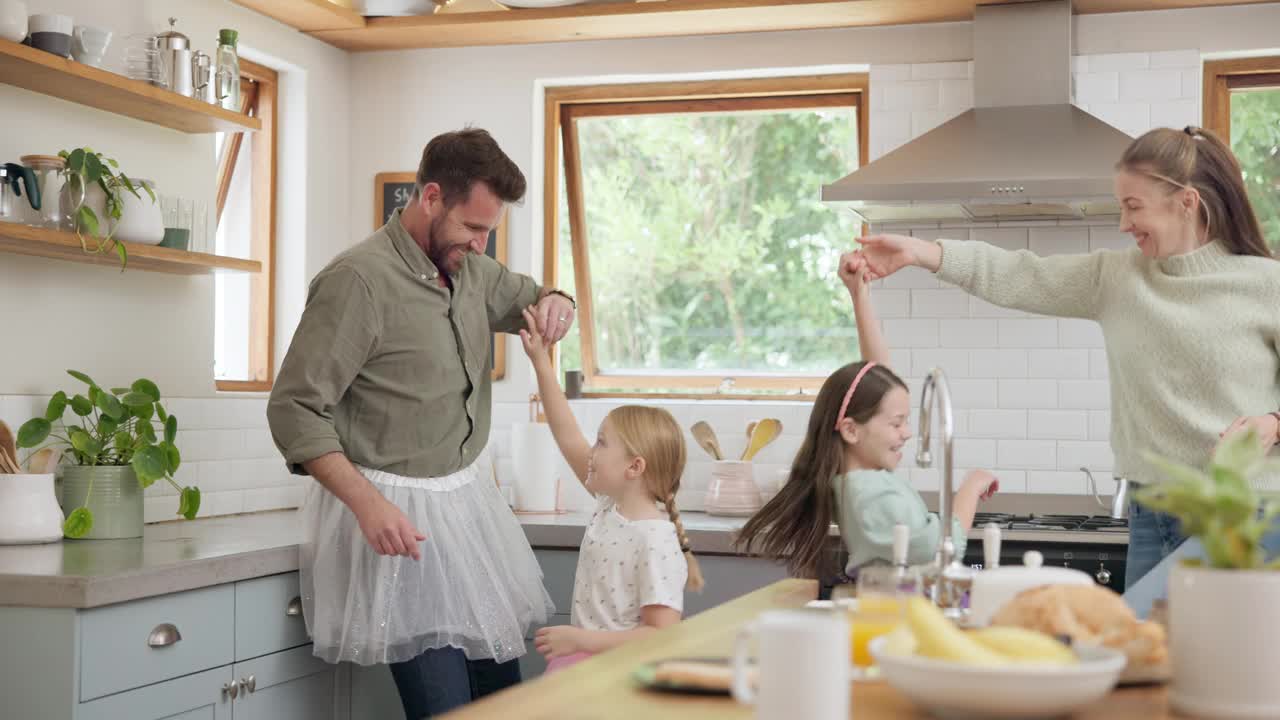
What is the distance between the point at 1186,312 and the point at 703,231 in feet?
8.30

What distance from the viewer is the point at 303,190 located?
4.53 m

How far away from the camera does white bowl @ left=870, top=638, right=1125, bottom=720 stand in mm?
1184

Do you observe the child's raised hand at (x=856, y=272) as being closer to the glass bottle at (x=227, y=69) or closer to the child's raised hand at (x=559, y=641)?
the child's raised hand at (x=559, y=641)

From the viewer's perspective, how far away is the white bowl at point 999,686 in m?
1.18

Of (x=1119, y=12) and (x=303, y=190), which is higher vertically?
(x=1119, y=12)

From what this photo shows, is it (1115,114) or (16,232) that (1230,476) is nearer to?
(16,232)

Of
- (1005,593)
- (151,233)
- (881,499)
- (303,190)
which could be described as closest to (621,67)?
(303,190)

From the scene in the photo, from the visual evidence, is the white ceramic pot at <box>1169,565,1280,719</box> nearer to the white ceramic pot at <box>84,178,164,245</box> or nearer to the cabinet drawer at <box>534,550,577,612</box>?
the cabinet drawer at <box>534,550,577,612</box>

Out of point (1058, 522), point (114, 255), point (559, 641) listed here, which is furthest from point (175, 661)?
point (1058, 522)

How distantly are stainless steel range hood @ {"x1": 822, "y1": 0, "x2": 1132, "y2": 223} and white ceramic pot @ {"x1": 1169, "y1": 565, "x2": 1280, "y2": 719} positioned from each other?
8.33 ft

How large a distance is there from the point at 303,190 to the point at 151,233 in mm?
1124

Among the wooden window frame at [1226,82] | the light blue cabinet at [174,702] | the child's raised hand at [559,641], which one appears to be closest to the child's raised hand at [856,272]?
the child's raised hand at [559,641]

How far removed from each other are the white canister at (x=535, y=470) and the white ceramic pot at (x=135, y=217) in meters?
1.34

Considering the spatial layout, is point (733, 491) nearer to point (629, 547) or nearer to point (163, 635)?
point (629, 547)
